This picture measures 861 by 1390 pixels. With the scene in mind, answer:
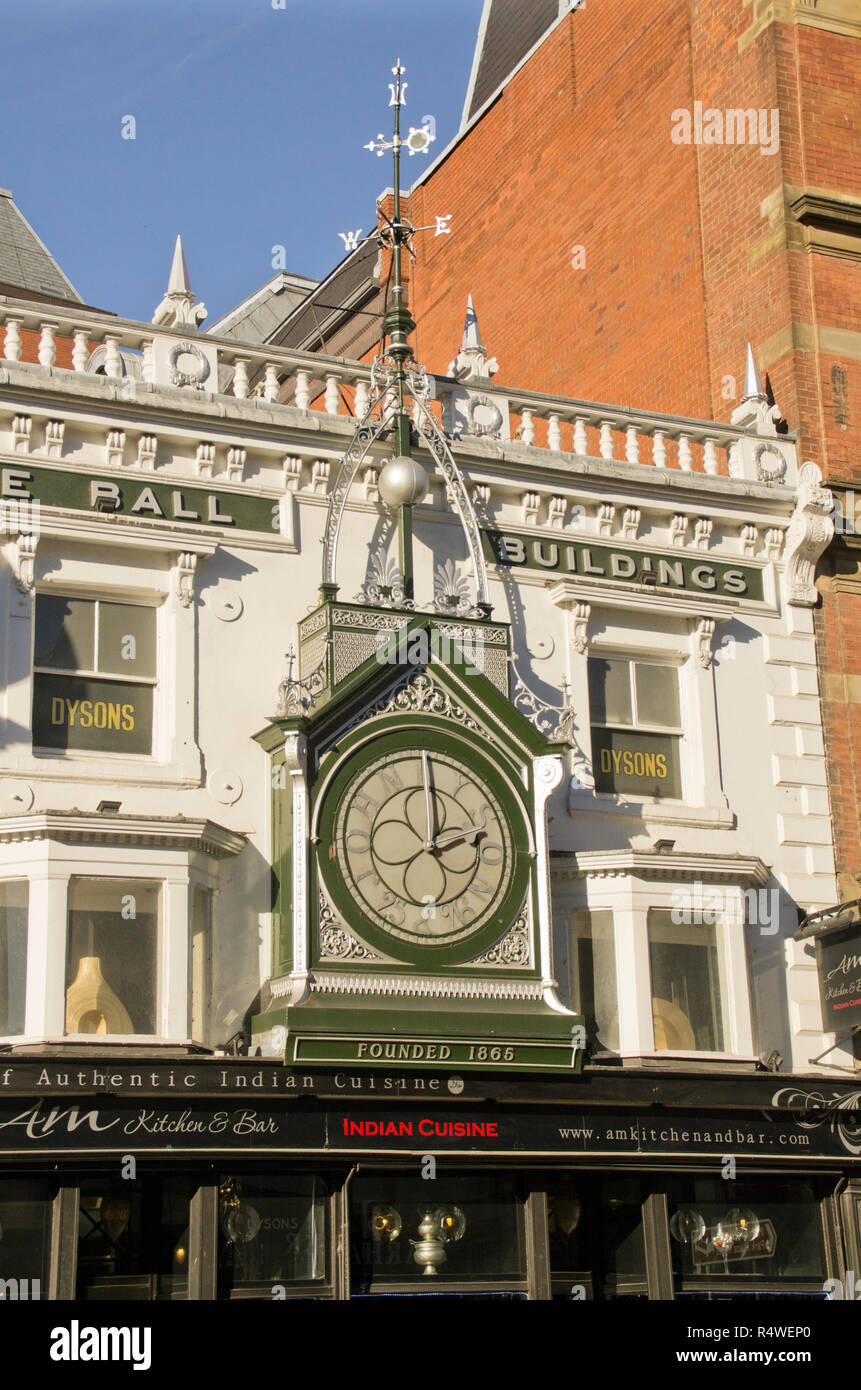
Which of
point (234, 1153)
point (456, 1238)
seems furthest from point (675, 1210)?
point (234, 1153)

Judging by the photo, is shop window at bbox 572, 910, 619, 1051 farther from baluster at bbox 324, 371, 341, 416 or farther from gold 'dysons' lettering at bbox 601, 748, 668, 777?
baluster at bbox 324, 371, 341, 416

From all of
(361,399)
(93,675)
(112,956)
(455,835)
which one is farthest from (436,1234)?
(361,399)

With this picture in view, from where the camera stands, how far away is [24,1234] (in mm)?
A: 15727

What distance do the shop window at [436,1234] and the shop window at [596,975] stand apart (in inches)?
70.2

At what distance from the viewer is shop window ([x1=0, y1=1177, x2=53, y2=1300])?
1550 cm

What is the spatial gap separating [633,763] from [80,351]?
723cm

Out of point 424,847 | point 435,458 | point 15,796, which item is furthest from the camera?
point 435,458

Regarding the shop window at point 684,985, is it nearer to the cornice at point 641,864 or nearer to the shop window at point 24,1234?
the cornice at point 641,864

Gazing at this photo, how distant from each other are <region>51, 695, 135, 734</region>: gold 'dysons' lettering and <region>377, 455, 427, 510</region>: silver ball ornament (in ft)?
11.4

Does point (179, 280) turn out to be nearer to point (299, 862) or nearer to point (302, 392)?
point (302, 392)

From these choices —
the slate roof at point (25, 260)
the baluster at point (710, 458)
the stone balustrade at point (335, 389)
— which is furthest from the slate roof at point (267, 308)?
the baluster at point (710, 458)

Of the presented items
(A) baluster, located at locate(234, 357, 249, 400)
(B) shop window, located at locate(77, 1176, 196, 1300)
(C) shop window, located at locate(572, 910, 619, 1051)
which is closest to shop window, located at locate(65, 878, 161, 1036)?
(B) shop window, located at locate(77, 1176, 196, 1300)
